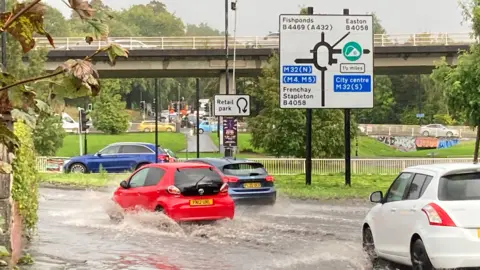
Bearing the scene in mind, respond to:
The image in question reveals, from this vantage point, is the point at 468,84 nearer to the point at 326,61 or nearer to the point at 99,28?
the point at 326,61

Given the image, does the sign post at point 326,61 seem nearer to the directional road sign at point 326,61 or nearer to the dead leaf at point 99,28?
the directional road sign at point 326,61

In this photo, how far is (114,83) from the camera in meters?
84.4

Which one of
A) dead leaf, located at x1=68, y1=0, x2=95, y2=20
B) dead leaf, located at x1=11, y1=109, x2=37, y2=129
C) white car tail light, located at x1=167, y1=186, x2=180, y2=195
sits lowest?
white car tail light, located at x1=167, y1=186, x2=180, y2=195

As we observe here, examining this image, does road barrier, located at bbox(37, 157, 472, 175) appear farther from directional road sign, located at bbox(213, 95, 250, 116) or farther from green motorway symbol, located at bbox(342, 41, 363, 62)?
green motorway symbol, located at bbox(342, 41, 363, 62)

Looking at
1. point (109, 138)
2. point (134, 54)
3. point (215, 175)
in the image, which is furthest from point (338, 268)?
point (109, 138)

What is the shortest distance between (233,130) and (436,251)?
21971 mm

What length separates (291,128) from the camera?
39062 millimetres

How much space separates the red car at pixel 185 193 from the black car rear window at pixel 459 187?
6.83 m

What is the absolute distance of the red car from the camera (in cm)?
1424

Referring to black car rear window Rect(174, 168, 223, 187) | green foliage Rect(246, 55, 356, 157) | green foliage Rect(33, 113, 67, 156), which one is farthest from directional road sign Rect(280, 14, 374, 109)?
green foliage Rect(33, 113, 67, 156)

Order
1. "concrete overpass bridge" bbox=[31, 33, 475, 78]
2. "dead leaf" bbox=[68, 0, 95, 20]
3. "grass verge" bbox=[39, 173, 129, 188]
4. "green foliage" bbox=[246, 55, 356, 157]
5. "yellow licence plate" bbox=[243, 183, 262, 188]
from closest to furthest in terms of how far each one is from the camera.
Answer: "dead leaf" bbox=[68, 0, 95, 20]
"yellow licence plate" bbox=[243, 183, 262, 188]
"grass verge" bbox=[39, 173, 129, 188]
"green foliage" bbox=[246, 55, 356, 157]
"concrete overpass bridge" bbox=[31, 33, 475, 78]

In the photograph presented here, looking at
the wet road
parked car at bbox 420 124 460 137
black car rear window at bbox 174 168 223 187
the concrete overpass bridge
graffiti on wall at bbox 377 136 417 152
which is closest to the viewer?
the wet road

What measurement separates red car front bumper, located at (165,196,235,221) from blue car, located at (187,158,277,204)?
288 cm

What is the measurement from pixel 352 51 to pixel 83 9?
22.2 meters
